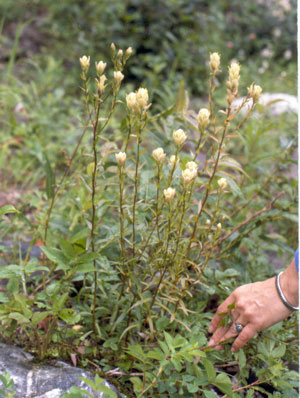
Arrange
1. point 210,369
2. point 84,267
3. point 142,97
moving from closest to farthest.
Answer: point 142,97 < point 210,369 < point 84,267

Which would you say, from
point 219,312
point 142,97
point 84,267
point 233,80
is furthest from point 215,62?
point 219,312

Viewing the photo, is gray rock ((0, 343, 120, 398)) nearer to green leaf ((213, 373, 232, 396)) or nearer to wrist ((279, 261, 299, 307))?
green leaf ((213, 373, 232, 396))

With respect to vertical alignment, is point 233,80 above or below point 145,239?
above

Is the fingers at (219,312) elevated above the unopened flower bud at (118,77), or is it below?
below

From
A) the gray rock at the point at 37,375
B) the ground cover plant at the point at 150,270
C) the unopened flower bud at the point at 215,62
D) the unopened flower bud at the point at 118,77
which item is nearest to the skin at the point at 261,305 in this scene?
the ground cover plant at the point at 150,270

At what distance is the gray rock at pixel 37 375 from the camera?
1.65 m

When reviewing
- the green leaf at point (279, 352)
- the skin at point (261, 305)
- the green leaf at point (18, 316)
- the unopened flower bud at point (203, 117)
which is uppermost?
the unopened flower bud at point (203, 117)

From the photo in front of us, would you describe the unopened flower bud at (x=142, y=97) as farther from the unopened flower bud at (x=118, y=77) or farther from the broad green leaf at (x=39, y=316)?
the broad green leaf at (x=39, y=316)

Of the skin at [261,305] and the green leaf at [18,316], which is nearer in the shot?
the green leaf at [18,316]

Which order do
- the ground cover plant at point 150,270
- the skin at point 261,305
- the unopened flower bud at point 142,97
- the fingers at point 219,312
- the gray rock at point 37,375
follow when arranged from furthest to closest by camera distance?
the fingers at point 219,312
the skin at point 261,305
the gray rock at point 37,375
the ground cover plant at point 150,270
the unopened flower bud at point 142,97

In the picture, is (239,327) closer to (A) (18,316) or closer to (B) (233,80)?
(A) (18,316)

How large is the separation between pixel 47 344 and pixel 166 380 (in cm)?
48

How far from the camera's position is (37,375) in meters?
1.72

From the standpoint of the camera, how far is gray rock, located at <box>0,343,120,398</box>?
1.65m
